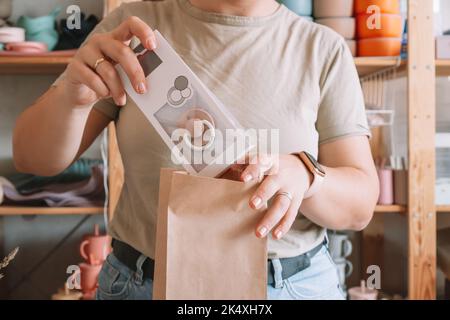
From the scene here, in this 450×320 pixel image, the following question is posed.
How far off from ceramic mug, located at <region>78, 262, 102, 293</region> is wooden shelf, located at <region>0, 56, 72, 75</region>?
20.6 inches

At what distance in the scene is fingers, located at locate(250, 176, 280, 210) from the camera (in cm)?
45

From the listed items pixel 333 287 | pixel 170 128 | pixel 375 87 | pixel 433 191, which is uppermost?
pixel 170 128

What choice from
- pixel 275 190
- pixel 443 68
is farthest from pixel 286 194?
pixel 443 68

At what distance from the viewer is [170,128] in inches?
19.0

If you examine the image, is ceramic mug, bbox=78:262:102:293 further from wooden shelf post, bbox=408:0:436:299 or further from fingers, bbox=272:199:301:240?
fingers, bbox=272:199:301:240

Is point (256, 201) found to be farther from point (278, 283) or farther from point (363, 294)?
point (363, 294)

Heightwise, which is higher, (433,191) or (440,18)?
(440,18)

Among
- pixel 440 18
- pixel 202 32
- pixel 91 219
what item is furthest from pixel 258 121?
pixel 91 219

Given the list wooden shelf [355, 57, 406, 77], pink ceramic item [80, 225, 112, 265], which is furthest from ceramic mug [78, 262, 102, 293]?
wooden shelf [355, 57, 406, 77]

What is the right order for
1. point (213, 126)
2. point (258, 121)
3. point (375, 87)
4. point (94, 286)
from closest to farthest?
point (213, 126) → point (258, 121) → point (94, 286) → point (375, 87)

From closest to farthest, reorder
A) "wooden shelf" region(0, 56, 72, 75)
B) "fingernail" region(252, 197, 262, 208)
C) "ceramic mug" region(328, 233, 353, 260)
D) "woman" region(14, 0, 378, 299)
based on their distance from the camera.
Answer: "fingernail" region(252, 197, 262, 208)
"woman" region(14, 0, 378, 299)
"wooden shelf" region(0, 56, 72, 75)
"ceramic mug" region(328, 233, 353, 260)

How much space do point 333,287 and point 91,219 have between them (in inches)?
44.8

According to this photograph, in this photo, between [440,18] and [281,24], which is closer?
[281,24]

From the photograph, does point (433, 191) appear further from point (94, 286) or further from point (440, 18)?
point (94, 286)
